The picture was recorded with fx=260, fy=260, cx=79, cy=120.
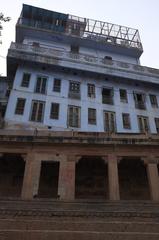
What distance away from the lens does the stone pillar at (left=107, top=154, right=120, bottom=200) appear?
1254 centimetres

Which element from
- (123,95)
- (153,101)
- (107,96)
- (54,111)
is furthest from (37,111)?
(153,101)

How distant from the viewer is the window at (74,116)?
18.8 metres

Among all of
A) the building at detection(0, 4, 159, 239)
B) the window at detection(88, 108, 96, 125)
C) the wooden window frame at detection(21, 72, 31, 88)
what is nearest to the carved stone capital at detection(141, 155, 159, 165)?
the building at detection(0, 4, 159, 239)

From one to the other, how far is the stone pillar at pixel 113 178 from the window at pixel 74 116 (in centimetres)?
563

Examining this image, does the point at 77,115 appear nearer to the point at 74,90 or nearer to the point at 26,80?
the point at 74,90

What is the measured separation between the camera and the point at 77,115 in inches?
765

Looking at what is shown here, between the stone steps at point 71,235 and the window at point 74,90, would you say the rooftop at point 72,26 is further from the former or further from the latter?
the stone steps at point 71,235

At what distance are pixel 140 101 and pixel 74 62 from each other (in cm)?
648

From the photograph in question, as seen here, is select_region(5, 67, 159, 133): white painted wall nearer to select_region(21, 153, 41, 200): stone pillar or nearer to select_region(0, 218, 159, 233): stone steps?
select_region(21, 153, 41, 200): stone pillar

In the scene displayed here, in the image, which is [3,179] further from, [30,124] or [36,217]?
[36,217]

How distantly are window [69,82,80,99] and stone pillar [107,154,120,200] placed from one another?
26.5ft

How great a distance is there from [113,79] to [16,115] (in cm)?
917

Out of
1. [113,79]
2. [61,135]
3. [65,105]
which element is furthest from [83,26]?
[61,135]

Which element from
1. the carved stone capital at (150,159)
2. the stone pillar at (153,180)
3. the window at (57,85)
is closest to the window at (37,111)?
the window at (57,85)
